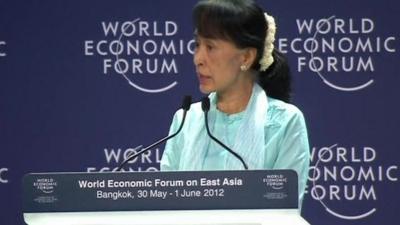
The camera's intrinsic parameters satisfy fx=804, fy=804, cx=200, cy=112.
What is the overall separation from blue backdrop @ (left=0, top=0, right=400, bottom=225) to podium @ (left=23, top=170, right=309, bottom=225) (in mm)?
1669

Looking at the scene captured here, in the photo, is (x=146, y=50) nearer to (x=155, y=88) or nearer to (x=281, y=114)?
(x=155, y=88)

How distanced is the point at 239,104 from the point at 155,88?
1.09 meters

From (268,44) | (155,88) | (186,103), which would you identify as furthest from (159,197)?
(155,88)

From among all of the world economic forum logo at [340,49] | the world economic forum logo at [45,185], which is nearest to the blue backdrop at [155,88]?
the world economic forum logo at [340,49]

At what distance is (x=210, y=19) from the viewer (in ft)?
5.91

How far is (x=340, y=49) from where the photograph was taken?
114 inches

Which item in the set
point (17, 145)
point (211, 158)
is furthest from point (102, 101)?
point (211, 158)

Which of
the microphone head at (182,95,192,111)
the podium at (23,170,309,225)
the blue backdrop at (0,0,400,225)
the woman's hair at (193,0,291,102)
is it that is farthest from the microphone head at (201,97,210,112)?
the blue backdrop at (0,0,400,225)

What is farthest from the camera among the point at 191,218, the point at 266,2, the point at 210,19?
the point at 266,2

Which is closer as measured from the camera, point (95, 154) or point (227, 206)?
point (227, 206)

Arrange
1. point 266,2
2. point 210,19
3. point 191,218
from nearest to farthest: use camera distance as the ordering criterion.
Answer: point 191,218
point 210,19
point 266,2

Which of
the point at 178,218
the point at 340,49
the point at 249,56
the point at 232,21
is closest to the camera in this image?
the point at 178,218

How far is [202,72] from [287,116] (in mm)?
224

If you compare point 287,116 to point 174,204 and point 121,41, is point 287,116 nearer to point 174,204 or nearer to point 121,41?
point 174,204
